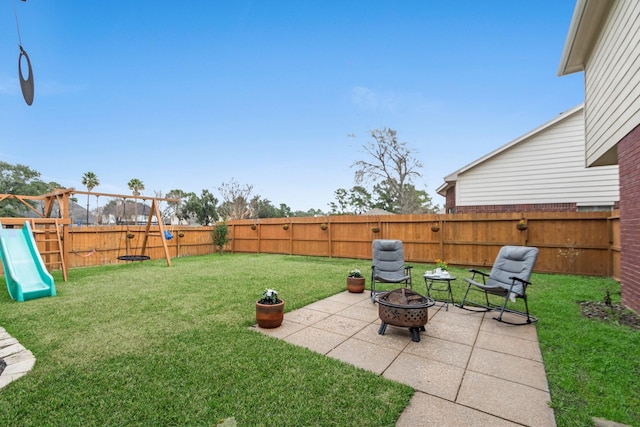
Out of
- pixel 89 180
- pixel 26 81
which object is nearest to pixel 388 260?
pixel 26 81

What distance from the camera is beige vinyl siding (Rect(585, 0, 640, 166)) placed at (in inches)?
146

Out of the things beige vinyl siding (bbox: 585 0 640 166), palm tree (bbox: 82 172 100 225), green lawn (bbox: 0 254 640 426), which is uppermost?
palm tree (bbox: 82 172 100 225)

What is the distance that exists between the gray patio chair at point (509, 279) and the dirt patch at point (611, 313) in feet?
2.60

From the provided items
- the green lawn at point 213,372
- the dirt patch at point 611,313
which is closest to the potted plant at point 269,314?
the green lawn at point 213,372

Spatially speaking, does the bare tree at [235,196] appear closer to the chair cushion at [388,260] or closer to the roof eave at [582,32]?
the chair cushion at [388,260]

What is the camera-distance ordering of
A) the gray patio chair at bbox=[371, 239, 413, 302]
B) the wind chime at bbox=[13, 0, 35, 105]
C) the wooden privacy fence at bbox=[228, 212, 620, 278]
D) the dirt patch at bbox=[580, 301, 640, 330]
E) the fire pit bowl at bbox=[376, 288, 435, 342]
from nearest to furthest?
1. the wind chime at bbox=[13, 0, 35, 105]
2. the fire pit bowl at bbox=[376, 288, 435, 342]
3. the dirt patch at bbox=[580, 301, 640, 330]
4. the gray patio chair at bbox=[371, 239, 413, 302]
5. the wooden privacy fence at bbox=[228, 212, 620, 278]

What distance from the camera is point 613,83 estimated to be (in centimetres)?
435

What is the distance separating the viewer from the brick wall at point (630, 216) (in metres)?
3.88

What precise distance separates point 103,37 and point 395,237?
10501 mm

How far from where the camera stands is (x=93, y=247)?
30.7ft

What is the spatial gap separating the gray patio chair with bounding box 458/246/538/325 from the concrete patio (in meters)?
0.29

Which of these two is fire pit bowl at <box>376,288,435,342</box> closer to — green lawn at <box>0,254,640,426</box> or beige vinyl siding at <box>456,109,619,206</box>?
green lawn at <box>0,254,640,426</box>

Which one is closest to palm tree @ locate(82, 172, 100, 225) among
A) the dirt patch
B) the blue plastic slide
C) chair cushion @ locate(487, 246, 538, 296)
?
the blue plastic slide

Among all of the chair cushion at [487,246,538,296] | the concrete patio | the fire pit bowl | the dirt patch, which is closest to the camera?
the concrete patio
